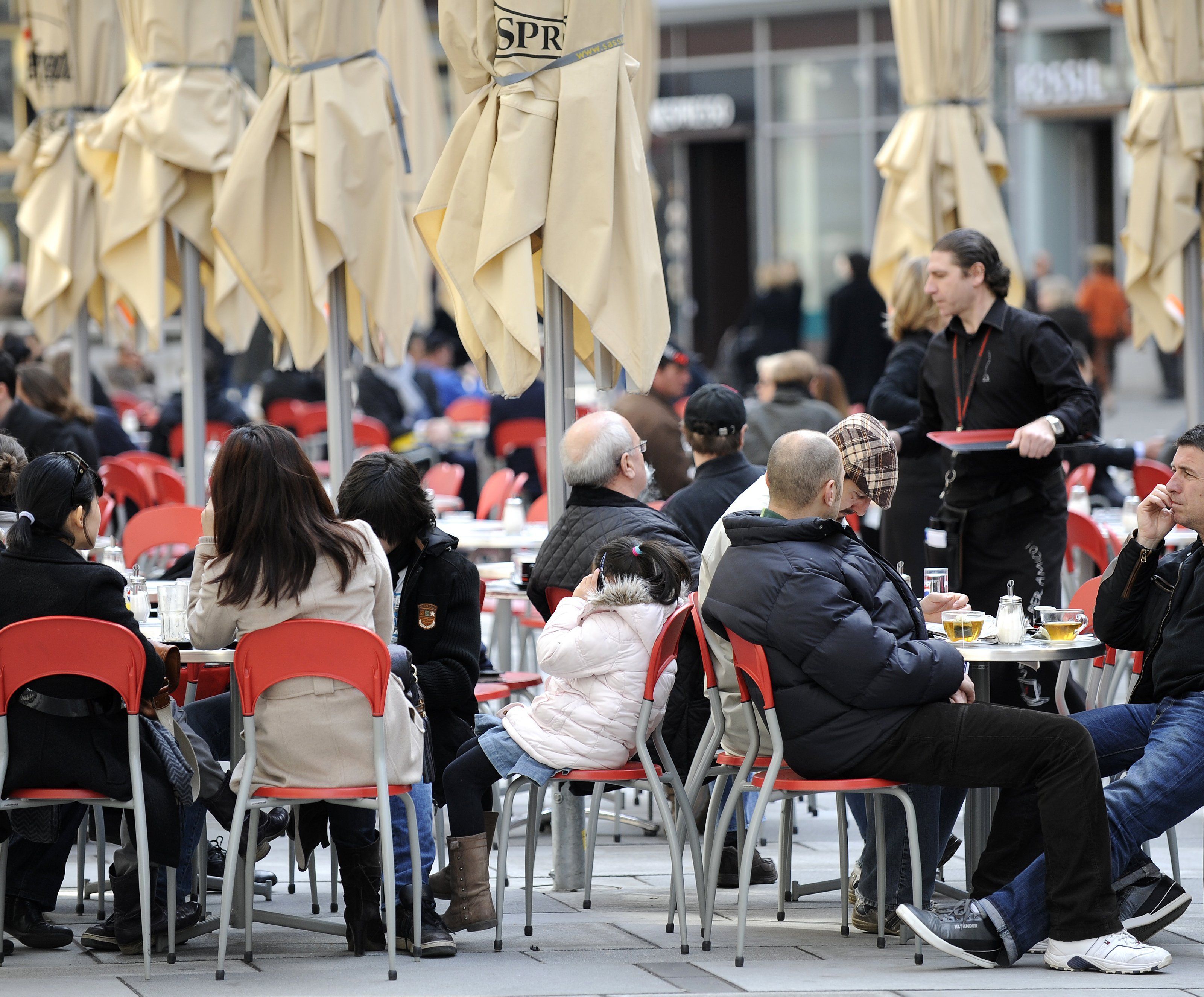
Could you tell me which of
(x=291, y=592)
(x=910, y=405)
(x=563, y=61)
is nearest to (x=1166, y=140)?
(x=910, y=405)

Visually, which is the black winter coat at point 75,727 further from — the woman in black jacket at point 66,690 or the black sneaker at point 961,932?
the black sneaker at point 961,932

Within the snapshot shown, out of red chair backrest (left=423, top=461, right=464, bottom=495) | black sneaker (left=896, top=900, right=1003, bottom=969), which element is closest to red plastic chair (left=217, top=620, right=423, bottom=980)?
black sneaker (left=896, top=900, right=1003, bottom=969)

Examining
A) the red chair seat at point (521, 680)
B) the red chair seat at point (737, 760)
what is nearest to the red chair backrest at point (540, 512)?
the red chair seat at point (521, 680)

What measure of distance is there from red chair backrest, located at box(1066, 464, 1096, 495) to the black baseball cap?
286 centimetres

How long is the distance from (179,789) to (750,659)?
154cm

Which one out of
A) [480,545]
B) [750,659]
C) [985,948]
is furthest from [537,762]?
[480,545]

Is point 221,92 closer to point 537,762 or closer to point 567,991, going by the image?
point 537,762

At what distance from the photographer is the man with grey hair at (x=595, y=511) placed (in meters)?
5.18

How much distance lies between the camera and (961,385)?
646cm

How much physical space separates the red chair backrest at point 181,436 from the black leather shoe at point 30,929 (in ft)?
20.9

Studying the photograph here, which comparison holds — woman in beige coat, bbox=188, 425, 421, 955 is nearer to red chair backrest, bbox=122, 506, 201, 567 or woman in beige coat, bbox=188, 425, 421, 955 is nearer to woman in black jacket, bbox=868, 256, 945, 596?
red chair backrest, bbox=122, 506, 201, 567

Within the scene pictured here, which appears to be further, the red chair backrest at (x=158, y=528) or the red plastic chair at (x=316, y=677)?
the red chair backrest at (x=158, y=528)

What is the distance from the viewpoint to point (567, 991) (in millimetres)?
4270

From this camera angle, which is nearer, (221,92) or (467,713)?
(467,713)
